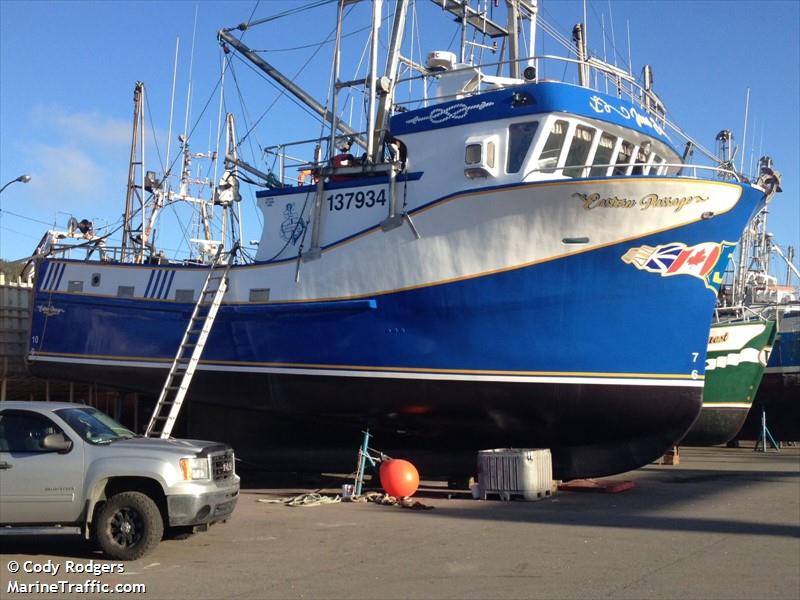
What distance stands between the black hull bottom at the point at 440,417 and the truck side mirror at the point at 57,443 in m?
5.88

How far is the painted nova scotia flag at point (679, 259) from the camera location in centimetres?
1252

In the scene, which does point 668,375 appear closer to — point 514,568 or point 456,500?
point 456,500

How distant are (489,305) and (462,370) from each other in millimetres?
1095

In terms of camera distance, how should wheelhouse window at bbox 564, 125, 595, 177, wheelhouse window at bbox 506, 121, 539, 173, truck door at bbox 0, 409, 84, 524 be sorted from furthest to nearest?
wheelhouse window at bbox 564, 125, 595, 177, wheelhouse window at bbox 506, 121, 539, 173, truck door at bbox 0, 409, 84, 524

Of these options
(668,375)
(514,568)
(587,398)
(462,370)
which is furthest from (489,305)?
(514,568)

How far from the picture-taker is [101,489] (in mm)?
8328

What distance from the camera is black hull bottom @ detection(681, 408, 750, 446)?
20.7 meters

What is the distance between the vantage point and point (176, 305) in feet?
50.9

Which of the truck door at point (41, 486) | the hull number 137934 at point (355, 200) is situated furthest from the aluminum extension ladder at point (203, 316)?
the truck door at point (41, 486)

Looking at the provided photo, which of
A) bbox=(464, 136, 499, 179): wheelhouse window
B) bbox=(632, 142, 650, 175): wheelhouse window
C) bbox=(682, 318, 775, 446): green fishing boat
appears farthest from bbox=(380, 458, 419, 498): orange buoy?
bbox=(682, 318, 775, 446): green fishing boat

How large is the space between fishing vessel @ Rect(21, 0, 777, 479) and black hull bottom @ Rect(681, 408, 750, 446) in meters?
7.52

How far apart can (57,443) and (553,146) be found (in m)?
8.53

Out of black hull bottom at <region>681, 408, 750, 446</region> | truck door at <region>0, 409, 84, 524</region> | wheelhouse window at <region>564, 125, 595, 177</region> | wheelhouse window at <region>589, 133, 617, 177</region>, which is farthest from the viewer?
black hull bottom at <region>681, 408, 750, 446</region>

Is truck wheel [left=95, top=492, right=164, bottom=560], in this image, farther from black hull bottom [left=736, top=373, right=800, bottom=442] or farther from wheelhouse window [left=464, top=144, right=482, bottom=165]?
black hull bottom [left=736, top=373, right=800, bottom=442]
